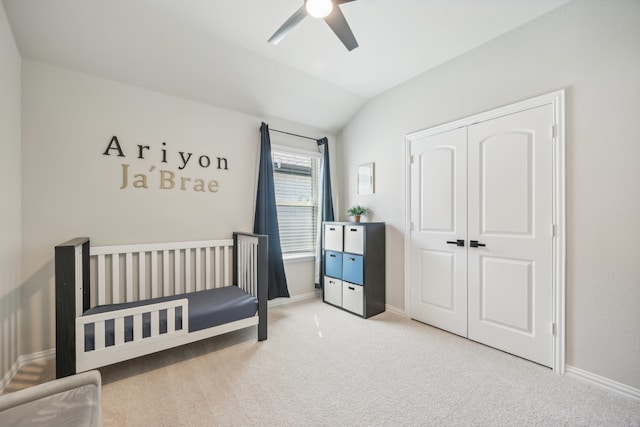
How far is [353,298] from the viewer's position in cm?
312

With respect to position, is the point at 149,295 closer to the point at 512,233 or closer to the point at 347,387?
the point at 347,387

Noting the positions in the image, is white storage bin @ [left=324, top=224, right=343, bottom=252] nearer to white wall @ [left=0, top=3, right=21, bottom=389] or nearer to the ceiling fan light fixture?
the ceiling fan light fixture

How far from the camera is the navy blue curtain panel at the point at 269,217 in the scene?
3.19 meters

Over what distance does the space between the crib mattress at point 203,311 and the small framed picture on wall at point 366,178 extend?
1943 mm

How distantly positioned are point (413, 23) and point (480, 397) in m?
2.81

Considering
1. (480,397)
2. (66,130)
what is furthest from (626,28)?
(66,130)

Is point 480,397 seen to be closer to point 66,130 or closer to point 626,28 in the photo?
point 626,28

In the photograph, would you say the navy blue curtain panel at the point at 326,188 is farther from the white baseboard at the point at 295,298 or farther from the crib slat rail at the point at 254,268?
the crib slat rail at the point at 254,268

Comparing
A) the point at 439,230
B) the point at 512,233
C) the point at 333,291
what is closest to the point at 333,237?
the point at 333,291

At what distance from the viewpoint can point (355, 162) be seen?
145 inches

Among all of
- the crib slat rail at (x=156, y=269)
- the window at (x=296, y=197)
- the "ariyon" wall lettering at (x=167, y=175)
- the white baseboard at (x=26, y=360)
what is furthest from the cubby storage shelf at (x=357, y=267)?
the white baseboard at (x=26, y=360)

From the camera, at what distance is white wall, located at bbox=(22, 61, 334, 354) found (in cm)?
212

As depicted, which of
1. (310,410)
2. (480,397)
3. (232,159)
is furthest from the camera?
(232,159)

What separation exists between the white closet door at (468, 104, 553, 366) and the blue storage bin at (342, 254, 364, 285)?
1.11m
